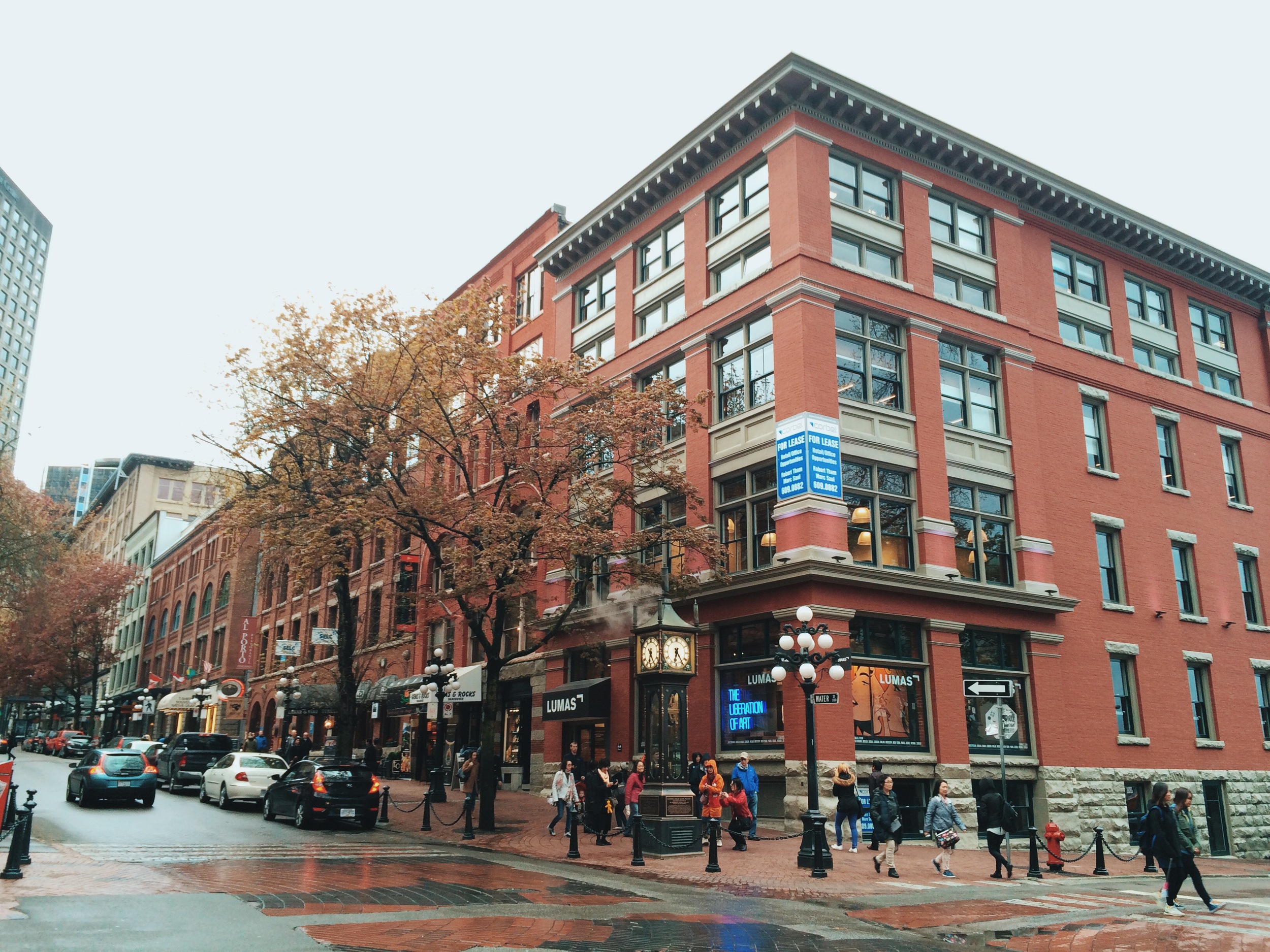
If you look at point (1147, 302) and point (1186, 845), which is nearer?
point (1186, 845)

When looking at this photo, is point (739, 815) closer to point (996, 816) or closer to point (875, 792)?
point (875, 792)

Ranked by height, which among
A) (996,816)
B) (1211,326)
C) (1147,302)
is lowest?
(996,816)

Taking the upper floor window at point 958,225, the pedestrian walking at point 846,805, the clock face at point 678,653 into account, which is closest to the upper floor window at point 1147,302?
the upper floor window at point 958,225

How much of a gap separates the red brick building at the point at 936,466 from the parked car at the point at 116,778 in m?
11.5

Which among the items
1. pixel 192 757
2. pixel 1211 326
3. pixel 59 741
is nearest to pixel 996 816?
pixel 192 757

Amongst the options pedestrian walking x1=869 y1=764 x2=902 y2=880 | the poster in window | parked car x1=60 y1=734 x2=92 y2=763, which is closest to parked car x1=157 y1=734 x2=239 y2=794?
the poster in window

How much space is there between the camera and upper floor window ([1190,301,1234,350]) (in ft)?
117

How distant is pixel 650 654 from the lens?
20125 mm

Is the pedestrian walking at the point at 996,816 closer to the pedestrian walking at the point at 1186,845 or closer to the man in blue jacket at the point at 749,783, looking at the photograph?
the man in blue jacket at the point at 749,783

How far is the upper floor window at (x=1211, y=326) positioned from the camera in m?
35.6

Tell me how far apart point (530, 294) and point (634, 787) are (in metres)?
24.4

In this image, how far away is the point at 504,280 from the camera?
4194 centimetres

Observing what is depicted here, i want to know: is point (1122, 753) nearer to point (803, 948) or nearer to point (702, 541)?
point (702, 541)

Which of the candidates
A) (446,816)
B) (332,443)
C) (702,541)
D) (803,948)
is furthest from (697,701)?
(803,948)
